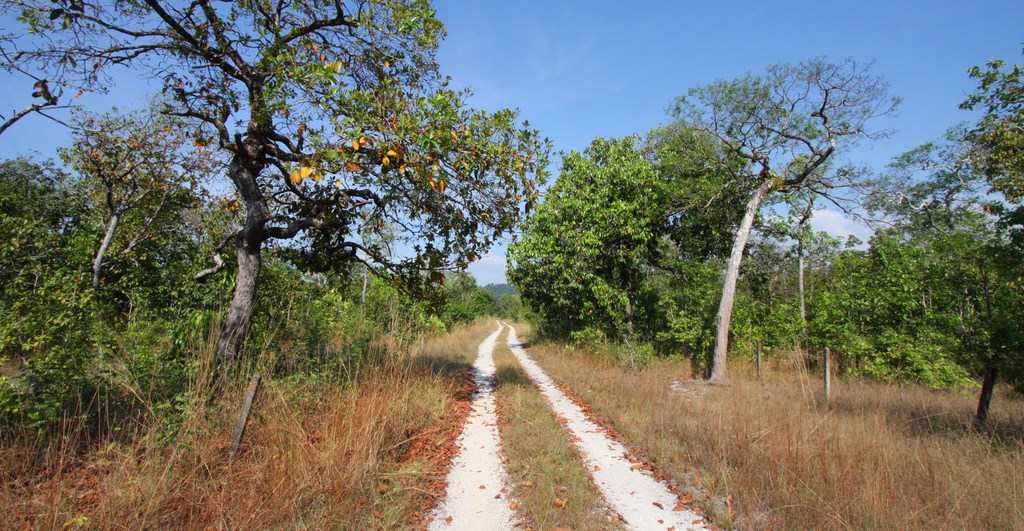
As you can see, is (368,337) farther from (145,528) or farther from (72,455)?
(145,528)

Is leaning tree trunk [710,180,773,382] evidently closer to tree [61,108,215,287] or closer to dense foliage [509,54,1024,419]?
dense foliage [509,54,1024,419]

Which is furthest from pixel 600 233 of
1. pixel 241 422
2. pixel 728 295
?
pixel 241 422

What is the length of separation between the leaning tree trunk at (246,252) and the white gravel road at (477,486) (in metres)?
3.78

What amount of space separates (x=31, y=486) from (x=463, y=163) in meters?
5.44

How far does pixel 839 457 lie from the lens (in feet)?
15.6

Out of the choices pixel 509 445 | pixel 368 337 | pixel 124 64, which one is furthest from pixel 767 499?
pixel 124 64

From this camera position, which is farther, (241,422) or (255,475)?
(241,422)

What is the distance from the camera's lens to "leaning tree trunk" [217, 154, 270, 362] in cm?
612

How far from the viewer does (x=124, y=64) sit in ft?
19.6

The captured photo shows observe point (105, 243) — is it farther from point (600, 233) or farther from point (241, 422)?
point (600, 233)

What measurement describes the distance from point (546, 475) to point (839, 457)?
11.2ft

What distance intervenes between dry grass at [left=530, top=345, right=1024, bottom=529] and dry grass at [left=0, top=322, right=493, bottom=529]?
130 inches

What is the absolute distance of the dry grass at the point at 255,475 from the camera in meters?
3.19

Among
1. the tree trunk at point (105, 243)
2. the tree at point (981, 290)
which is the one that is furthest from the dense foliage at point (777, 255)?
the tree trunk at point (105, 243)
